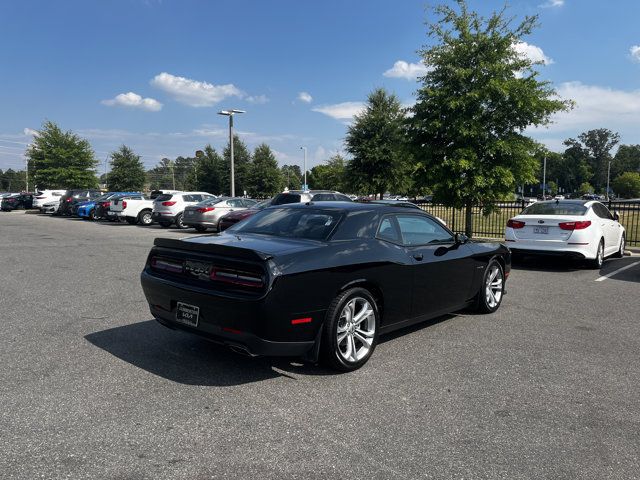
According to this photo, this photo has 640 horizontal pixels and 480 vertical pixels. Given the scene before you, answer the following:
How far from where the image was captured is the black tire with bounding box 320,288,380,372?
13.5ft

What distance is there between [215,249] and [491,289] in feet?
12.9

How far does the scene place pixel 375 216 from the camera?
498 centimetres

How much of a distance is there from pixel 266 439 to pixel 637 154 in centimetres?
16994

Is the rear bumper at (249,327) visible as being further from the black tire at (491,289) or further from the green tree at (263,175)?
the green tree at (263,175)

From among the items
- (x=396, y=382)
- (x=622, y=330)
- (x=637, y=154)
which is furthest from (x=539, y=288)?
(x=637, y=154)

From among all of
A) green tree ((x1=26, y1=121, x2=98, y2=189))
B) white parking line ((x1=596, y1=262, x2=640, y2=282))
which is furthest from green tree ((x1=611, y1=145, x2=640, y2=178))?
white parking line ((x1=596, y1=262, x2=640, y2=282))

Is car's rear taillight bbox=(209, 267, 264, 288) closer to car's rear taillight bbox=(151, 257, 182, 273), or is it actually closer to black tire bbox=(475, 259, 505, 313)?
car's rear taillight bbox=(151, 257, 182, 273)

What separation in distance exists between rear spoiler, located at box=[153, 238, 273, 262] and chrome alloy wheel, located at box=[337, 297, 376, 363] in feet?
2.90

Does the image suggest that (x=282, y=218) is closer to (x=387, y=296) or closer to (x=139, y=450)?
(x=387, y=296)

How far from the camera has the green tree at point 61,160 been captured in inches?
1666

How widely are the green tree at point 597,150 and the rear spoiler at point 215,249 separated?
158 meters

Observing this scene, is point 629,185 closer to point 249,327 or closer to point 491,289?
point 491,289

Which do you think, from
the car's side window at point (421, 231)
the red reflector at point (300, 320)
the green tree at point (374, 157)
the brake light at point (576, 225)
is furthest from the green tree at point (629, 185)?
the red reflector at point (300, 320)

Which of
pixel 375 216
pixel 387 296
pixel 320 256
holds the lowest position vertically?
pixel 387 296
